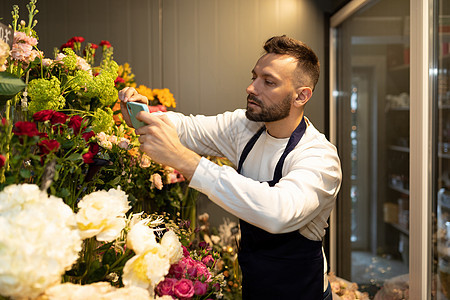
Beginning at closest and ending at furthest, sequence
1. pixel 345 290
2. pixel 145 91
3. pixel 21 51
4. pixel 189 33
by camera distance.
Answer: pixel 21 51, pixel 345 290, pixel 145 91, pixel 189 33

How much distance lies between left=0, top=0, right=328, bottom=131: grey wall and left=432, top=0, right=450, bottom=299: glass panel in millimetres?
1235

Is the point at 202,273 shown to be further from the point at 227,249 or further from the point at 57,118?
the point at 227,249

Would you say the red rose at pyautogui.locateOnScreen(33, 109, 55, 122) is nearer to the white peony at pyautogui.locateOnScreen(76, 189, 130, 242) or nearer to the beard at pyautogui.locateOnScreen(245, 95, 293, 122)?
the white peony at pyautogui.locateOnScreen(76, 189, 130, 242)

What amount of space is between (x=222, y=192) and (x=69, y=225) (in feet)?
1.80

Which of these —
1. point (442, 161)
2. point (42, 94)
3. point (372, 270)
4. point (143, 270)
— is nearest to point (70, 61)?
point (42, 94)

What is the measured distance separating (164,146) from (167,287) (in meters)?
0.42

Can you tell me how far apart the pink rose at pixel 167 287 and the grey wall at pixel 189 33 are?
1.98m

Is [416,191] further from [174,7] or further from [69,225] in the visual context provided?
[174,7]

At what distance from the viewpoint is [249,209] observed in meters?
1.21

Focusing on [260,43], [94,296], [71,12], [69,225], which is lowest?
[94,296]

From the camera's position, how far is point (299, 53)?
1600 mm

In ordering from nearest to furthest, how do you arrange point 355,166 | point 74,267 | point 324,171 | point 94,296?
point 94,296 < point 74,267 < point 324,171 < point 355,166

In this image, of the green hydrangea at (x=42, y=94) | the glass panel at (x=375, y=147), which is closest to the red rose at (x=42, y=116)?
the green hydrangea at (x=42, y=94)

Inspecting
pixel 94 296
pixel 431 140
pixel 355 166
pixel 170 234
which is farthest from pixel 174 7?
pixel 94 296
